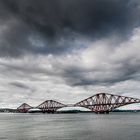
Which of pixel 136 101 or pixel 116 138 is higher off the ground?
pixel 136 101

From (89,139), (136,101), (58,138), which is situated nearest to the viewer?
(89,139)

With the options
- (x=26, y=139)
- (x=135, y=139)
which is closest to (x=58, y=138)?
(x=26, y=139)

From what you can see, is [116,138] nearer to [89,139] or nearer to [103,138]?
[103,138]

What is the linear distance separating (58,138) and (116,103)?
503 ft

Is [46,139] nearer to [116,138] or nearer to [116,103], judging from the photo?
[116,138]

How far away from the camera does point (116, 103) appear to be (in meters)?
197

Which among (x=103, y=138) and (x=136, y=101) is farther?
(x=136, y=101)

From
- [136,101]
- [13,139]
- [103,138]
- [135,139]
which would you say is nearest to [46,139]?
[13,139]

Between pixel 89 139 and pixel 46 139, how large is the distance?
26.9 ft

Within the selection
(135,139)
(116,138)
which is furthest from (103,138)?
(135,139)

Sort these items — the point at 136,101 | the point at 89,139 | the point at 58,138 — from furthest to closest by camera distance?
1. the point at 136,101
2. the point at 58,138
3. the point at 89,139

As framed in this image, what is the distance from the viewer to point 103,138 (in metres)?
46.6

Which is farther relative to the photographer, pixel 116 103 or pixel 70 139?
pixel 116 103

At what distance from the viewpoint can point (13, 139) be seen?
156 feet
